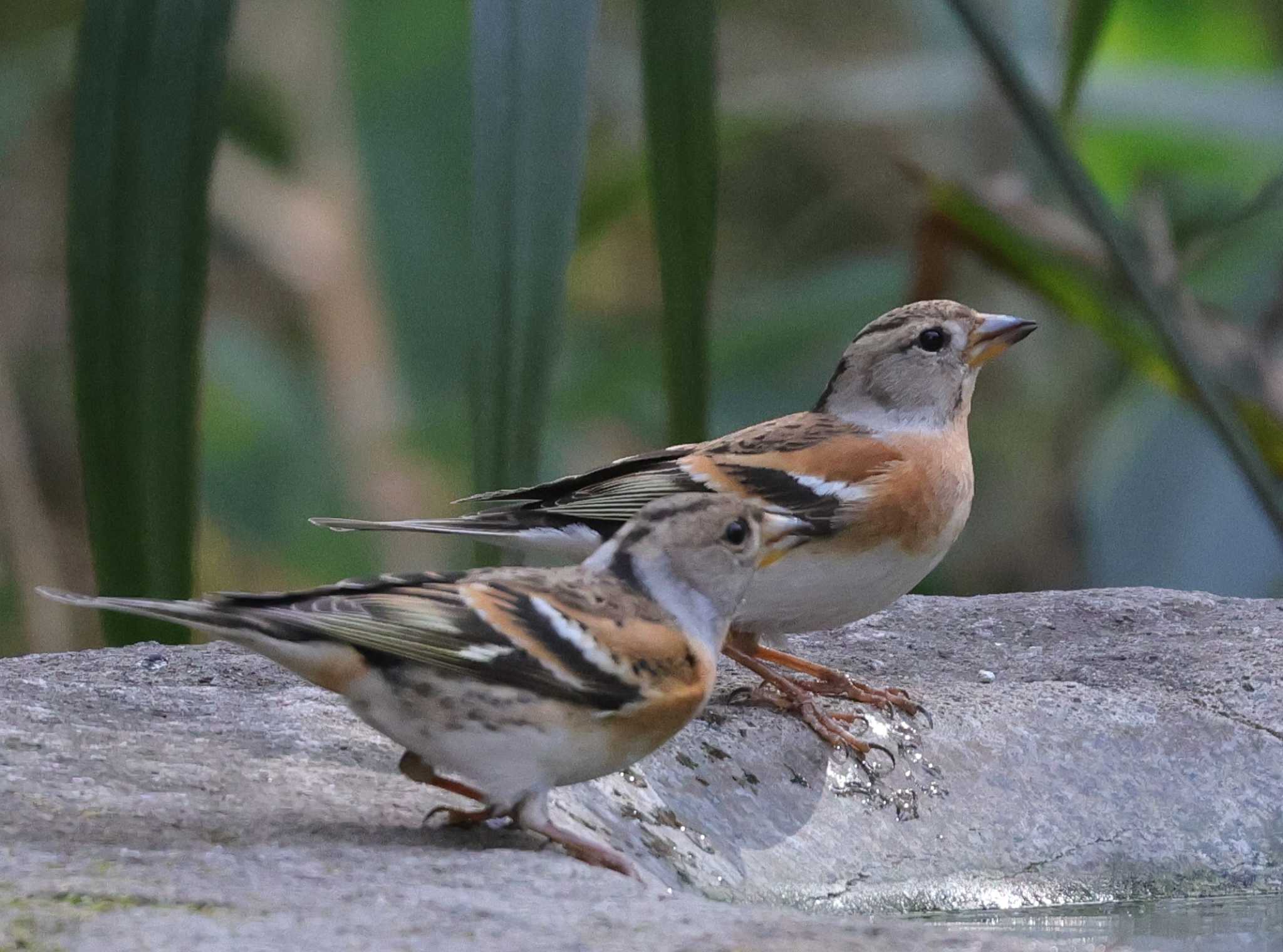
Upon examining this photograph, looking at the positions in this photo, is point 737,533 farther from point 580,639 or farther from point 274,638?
point 274,638

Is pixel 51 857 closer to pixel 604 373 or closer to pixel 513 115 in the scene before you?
pixel 513 115

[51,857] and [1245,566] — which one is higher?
[51,857]

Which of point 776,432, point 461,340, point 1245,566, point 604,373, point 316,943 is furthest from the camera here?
point 461,340


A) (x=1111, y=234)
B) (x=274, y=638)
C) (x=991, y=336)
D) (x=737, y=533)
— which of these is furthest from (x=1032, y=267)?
(x=274, y=638)

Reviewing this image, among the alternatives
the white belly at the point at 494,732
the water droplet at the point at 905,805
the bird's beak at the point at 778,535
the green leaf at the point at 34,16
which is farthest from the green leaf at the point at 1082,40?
the green leaf at the point at 34,16

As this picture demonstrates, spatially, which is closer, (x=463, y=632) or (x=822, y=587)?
(x=463, y=632)

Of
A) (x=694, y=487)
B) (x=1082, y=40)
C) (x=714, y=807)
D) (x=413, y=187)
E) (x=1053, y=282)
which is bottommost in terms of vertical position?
(x=714, y=807)

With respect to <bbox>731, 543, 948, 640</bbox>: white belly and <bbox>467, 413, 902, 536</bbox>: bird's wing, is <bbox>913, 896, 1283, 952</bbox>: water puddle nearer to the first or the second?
<bbox>731, 543, 948, 640</bbox>: white belly

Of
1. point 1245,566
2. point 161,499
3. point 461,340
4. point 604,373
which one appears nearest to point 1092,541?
point 1245,566
